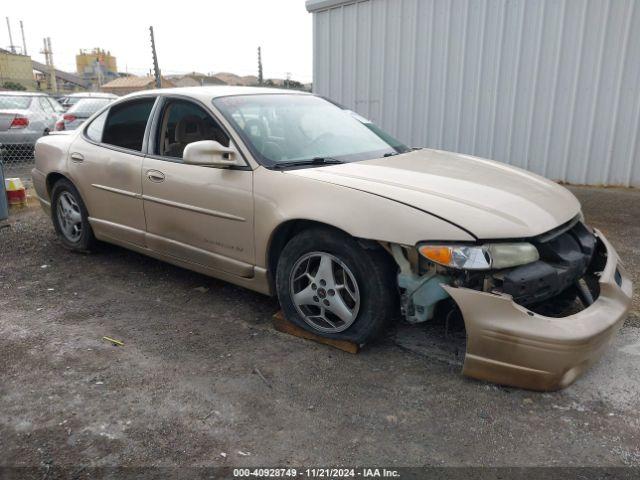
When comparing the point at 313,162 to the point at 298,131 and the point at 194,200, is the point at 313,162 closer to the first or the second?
the point at 298,131

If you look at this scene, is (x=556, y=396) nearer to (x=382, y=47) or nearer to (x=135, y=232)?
(x=135, y=232)

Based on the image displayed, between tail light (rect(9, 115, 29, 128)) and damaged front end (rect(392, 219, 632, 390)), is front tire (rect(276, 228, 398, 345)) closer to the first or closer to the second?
damaged front end (rect(392, 219, 632, 390))

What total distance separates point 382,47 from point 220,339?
21.1 feet

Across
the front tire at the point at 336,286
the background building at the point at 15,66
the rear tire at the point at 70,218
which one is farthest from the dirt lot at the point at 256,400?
the background building at the point at 15,66

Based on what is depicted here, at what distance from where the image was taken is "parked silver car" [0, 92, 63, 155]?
413 inches

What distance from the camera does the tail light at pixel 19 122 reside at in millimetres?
10508

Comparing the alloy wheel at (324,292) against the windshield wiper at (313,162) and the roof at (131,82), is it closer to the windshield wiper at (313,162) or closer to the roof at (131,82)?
the windshield wiper at (313,162)

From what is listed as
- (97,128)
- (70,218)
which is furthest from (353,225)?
(70,218)

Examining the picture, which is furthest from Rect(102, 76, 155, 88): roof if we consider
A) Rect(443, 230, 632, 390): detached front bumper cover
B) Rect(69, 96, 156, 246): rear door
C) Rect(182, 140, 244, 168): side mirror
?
Rect(443, 230, 632, 390): detached front bumper cover

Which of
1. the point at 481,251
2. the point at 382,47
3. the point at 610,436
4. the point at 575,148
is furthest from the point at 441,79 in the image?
the point at 610,436

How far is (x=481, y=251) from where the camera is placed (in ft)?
8.81

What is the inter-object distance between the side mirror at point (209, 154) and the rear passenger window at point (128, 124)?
3.28ft

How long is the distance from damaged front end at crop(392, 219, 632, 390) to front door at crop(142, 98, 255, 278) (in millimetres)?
1151

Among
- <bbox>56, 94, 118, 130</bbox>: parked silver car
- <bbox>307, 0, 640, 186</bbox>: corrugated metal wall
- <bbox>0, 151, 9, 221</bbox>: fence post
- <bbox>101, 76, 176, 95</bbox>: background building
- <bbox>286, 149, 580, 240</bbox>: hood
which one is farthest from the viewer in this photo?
<bbox>101, 76, 176, 95</bbox>: background building
